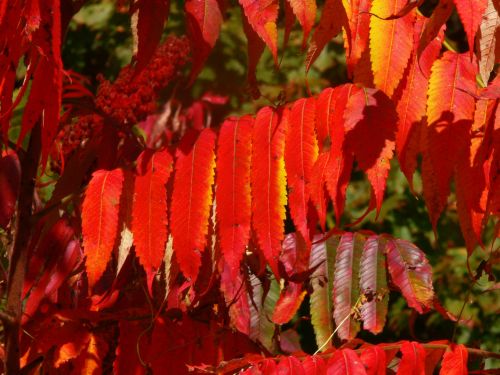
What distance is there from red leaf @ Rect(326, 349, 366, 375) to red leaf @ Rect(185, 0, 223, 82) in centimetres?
54

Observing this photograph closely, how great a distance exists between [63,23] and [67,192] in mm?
329

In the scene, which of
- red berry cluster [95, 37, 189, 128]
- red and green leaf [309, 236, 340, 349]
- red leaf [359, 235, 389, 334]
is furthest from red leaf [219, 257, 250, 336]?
red berry cluster [95, 37, 189, 128]

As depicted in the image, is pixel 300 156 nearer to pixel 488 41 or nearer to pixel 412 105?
pixel 412 105

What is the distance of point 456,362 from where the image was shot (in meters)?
1.76

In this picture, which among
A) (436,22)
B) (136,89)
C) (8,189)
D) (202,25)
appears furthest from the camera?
(136,89)

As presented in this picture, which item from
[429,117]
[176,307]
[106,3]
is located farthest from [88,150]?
[106,3]

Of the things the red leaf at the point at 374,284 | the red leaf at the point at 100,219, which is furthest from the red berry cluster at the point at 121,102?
the red leaf at the point at 374,284

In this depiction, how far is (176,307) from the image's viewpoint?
208 cm

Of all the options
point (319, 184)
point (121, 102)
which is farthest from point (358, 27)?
point (121, 102)

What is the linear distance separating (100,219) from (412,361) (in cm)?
59

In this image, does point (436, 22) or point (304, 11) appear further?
point (304, 11)

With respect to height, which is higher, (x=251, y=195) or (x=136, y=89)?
(x=251, y=195)

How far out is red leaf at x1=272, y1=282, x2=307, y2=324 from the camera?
2.07 meters

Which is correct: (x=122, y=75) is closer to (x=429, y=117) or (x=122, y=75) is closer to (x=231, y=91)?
(x=429, y=117)
